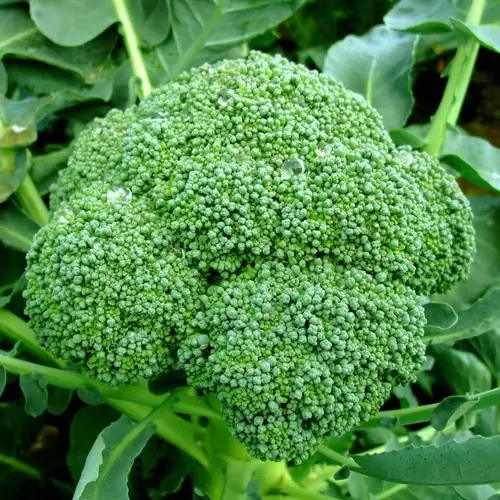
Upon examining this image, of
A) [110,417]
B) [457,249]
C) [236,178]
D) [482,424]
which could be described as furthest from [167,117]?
[482,424]

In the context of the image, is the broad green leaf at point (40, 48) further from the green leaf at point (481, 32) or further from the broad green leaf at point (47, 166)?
the green leaf at point (481, 32)

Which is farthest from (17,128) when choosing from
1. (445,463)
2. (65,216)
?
(445,463)

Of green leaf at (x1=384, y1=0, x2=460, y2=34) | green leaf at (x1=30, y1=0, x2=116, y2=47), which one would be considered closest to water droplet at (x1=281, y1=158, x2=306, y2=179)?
green leaf at (x1=384, y1=0, x2=460, y2=34)

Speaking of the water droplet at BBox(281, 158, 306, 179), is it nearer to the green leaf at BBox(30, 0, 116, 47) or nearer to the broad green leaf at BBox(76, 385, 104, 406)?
the broad green leaf at BBox(76, 385, 104, 406)

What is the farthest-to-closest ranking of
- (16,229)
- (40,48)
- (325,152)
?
(40,48), (16,229), (325,152)

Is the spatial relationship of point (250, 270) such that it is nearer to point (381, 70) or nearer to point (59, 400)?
point (59, 400)

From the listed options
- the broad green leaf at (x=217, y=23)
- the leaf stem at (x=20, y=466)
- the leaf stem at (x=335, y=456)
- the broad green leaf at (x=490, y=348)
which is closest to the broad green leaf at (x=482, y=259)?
the broad green leaf at (x=490, y=348)
